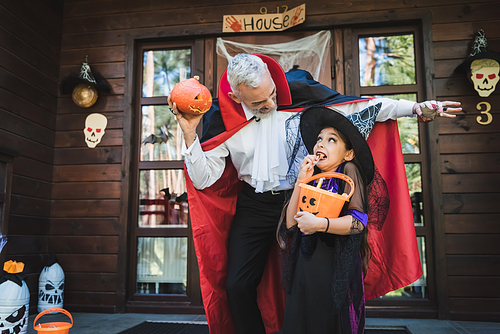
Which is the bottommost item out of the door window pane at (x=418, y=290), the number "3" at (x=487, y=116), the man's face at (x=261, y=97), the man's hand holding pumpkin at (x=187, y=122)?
the door window pane at (x=418, y=290)

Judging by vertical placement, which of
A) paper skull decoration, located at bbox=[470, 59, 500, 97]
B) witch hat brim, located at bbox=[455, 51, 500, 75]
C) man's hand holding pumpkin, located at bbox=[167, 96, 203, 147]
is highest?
witch hat brim, located at bbox=[455, 51, 500, 75]

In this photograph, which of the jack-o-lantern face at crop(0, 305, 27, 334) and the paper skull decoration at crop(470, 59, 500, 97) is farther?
the paper skull decoration at crop(470, 59, 500, 97)

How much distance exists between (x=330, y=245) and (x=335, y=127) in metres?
0.51

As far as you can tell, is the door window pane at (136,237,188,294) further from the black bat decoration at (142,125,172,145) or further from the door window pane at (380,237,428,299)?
the door window pane at (380,237,428,299)

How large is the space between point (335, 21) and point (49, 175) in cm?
301

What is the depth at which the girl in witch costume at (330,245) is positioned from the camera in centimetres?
166

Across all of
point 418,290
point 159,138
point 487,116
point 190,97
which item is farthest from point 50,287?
point 487,116

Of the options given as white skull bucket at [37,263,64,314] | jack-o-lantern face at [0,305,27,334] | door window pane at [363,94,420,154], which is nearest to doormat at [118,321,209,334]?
jack-o-lantern face at [0,305,27,334]

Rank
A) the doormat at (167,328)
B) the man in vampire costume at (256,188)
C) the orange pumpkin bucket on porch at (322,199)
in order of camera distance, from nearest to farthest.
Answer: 1. the orange pumpkin bucket on porch at (322,199)
2. the man in vampire costume at (256,188)
3. the doormat at (167,328)

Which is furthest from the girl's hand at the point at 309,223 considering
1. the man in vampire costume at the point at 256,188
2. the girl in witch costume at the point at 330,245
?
the man in vampire costume at the point at 256,188

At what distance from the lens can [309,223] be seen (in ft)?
5.43

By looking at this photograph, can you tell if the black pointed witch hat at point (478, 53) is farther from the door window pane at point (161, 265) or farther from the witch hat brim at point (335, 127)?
the door window pane at point (161, 265)

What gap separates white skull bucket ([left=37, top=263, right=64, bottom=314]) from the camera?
348 cm

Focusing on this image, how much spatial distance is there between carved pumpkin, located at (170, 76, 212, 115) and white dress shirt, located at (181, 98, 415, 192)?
0.19m
